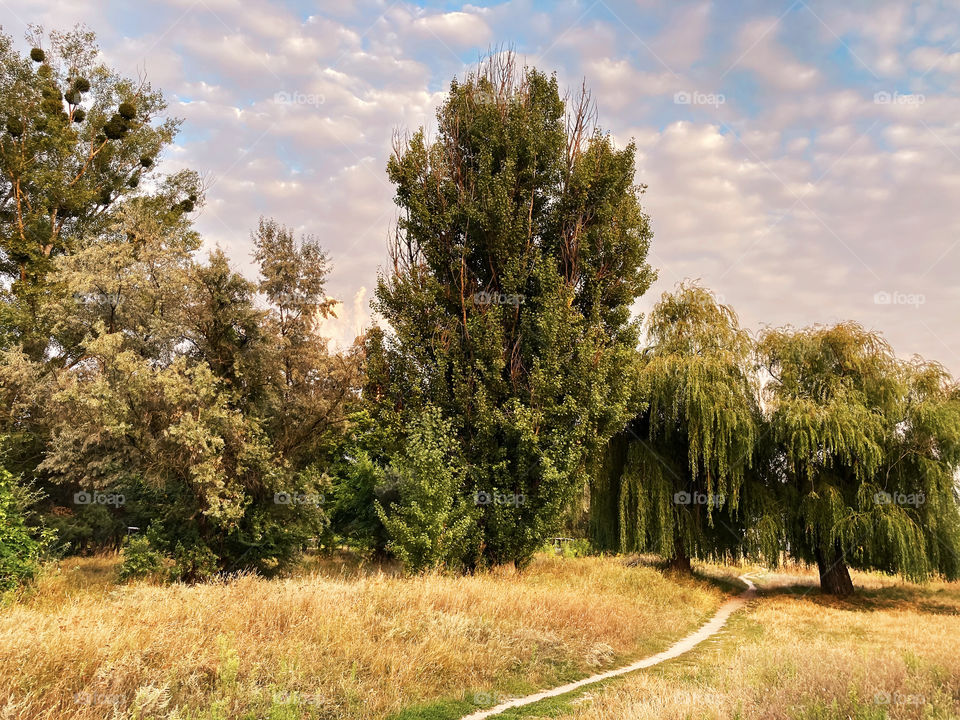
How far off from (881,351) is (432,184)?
18.5 metres

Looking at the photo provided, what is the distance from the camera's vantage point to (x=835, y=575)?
22.0 metres

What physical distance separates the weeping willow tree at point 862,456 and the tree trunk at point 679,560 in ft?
12.6

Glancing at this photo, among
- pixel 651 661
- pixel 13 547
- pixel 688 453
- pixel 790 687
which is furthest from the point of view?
pixel 688 453

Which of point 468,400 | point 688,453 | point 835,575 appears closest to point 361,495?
point 468,400

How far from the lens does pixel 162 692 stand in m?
6.23

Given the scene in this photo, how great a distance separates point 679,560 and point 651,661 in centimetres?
1208

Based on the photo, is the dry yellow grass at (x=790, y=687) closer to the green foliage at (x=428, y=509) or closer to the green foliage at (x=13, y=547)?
the green foliage at (x=428, y=509)

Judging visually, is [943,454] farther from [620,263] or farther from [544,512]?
[544,512]

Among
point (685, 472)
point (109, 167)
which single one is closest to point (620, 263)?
point (685, 472)

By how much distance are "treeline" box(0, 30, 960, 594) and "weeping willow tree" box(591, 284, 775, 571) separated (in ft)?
0.34

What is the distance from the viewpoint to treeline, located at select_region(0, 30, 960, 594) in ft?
53.1

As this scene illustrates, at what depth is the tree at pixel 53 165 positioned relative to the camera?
23750 mm

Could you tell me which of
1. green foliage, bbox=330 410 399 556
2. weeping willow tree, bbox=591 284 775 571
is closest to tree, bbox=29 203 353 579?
green foliage, bbox=330 410 399 556

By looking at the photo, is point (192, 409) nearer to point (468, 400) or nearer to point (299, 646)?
point (468, 400)
